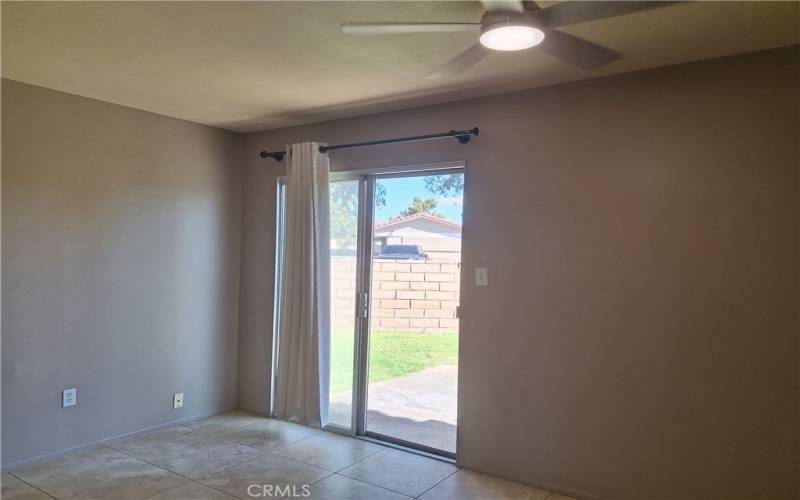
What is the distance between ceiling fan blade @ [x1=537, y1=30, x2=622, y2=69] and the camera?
2342 millimetres

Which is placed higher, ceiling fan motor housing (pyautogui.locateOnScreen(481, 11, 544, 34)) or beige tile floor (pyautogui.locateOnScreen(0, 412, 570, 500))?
ceiling fan motor housing (pyautogui.locateOnScreen(481, 11, 544, 34))

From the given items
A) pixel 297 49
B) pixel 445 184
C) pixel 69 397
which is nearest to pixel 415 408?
pixel 445 184

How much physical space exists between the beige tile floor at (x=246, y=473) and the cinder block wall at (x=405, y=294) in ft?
2.82

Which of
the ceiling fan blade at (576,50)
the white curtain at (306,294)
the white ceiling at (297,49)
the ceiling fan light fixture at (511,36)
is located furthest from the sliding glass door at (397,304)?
the ceiling fan light fixture at (511,36)

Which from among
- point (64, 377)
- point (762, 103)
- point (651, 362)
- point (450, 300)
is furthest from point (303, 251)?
point (762, 103)

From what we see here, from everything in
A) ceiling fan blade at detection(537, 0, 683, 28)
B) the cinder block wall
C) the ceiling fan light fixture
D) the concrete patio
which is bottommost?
the concrete patio

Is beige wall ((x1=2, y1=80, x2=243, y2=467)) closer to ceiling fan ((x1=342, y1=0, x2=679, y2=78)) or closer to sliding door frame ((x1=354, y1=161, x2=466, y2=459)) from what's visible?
sliding door frame ((x1=354, y1=161, x2=466, y2=459))

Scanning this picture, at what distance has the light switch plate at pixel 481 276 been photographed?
3.23 meters

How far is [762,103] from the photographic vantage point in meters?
2.47

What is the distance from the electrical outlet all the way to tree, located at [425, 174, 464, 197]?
269 cm

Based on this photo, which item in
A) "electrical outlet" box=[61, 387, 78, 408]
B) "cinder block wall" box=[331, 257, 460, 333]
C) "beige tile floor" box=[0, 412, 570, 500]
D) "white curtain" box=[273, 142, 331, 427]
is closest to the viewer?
"beige tile floor" box=[0, 412, 570, 500]

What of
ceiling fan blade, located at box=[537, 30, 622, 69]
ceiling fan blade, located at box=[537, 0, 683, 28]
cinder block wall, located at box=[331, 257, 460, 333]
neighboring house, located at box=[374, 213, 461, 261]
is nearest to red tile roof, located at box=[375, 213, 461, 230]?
neighboring house, located at box=[374, 213, 461, 261]

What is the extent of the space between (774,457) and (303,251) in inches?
117

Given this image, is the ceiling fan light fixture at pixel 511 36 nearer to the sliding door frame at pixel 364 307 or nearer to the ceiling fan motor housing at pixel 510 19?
the ceiling fan motor housing at pixel 510 19
